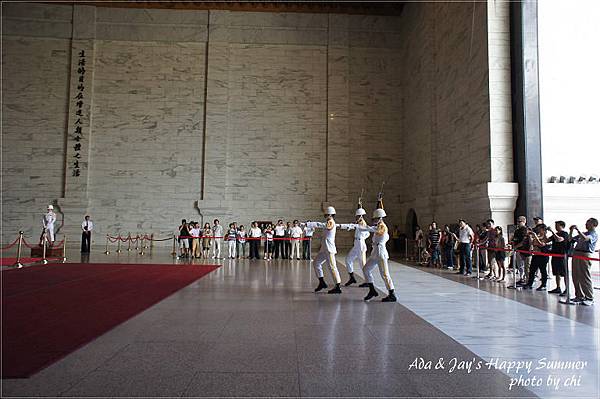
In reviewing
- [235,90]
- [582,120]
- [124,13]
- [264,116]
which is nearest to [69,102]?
[124,13]

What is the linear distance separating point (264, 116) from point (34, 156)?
10.8m

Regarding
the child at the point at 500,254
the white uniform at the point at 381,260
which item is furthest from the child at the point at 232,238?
the white uniform at the point at 381,260

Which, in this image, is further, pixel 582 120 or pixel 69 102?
pixel 69 102

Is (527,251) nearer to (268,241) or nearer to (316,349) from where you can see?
(316,349)

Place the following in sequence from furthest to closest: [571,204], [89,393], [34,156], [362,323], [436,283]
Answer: [34,156]
[571,204]
[436,283]
[362,323]
[89,393]

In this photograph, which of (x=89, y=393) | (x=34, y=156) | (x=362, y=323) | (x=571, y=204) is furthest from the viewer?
(x=34, y=156)

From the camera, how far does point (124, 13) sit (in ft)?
69.6

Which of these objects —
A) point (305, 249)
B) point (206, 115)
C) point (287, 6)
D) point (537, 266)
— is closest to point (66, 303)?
point (537, 266)

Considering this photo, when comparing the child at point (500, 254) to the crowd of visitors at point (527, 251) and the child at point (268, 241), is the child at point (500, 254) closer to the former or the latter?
the crowd of visitors at point (527, 251)

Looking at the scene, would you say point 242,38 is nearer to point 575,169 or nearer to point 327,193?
point 327,193

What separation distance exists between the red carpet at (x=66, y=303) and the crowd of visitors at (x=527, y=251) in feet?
21.5

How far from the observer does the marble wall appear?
20203 mm

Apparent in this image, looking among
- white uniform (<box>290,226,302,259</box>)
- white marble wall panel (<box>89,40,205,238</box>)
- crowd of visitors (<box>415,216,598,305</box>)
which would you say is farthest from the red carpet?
white marble wall panel (<box>89,40,205,238</box>)

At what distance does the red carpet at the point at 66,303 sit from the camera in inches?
156
